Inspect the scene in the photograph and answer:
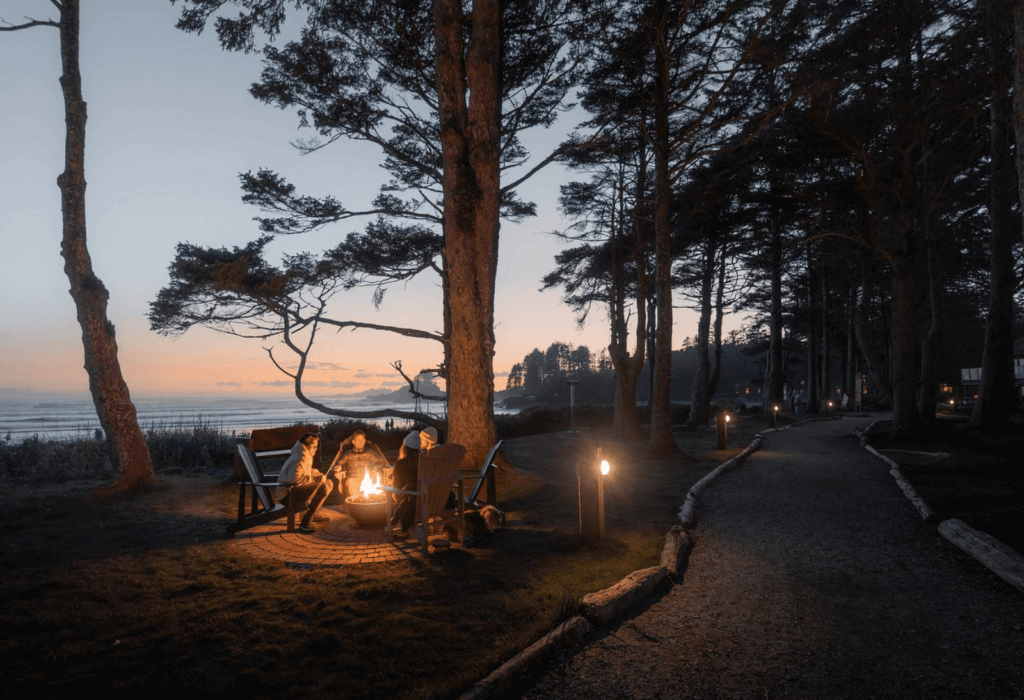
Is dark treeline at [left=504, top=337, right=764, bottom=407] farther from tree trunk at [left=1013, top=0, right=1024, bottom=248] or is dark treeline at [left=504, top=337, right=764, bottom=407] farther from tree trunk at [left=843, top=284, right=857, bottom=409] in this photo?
tree trunk at [left=1013, top=0, right=1024, bottom=248]

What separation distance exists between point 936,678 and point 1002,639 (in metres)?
0.87

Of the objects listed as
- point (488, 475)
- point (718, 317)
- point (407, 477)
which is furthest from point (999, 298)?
point (407, 477)

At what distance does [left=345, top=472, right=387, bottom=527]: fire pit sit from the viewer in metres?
6.05

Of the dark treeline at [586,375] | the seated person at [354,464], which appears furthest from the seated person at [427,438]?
the dark treeline at [586,375]

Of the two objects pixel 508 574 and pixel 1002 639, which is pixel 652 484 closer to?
pixel 508 574

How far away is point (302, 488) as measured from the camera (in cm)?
611

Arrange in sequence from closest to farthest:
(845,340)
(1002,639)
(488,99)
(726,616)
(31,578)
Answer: (1002,639) < (726,616) < (31,578) < (488,99) < (845,340)

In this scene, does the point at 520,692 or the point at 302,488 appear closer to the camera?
the point at 520,692

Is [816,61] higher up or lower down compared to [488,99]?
higher up

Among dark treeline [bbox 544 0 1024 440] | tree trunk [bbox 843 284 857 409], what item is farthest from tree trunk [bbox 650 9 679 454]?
tree trunk [bbox 843 284 857 409]

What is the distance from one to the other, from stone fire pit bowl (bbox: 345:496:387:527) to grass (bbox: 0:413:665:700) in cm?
121

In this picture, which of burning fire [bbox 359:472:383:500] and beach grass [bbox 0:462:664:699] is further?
burning fire [bbox 359:472:383:500]

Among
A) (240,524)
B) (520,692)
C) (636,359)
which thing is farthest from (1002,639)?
(636,359)

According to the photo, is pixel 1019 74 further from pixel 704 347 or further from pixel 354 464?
pixel 704 347
